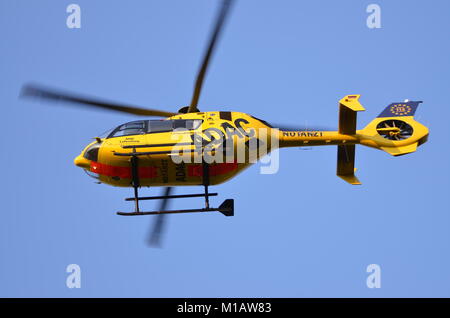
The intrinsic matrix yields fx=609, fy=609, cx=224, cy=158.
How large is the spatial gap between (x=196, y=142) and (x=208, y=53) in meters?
2.16

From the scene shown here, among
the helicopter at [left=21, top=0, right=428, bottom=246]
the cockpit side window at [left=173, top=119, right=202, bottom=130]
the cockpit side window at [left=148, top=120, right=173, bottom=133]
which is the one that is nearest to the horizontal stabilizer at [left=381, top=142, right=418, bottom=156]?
the helicopter at [left=21, top=0, right=428, bottom=246]

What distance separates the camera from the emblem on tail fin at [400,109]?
16406 millimetres

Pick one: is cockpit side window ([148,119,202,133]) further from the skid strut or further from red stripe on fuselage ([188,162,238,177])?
red stripe on fuselage ([188,162,238,177])

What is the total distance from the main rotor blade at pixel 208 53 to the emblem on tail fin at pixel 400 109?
200 inches

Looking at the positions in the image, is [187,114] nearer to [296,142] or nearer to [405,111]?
[296,142]

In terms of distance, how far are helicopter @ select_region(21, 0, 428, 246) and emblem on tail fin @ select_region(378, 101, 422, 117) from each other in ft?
1.42

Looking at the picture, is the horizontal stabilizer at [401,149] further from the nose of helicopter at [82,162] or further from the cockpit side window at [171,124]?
the nose of helicopter at [82,162]

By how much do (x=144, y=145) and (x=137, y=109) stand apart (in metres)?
1.05

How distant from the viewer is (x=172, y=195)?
15.4m

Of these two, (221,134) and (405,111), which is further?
(405,111)

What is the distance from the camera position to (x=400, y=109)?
648 inches

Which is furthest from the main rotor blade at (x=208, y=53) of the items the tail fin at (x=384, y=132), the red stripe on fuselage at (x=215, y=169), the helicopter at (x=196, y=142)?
the tail fin at (x=384, y=132)

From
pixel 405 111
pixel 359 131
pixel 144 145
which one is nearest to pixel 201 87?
pixel 144 145

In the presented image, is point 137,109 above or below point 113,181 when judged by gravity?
above
